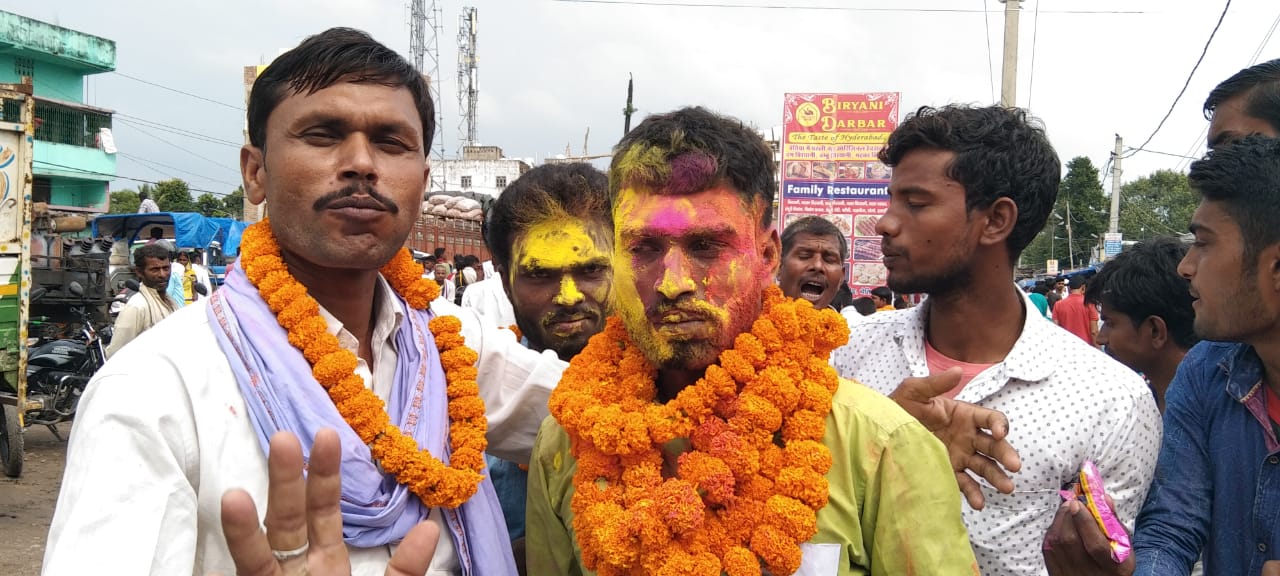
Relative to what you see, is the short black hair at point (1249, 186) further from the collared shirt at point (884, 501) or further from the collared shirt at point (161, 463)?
the collared shirt at point (161, 463)

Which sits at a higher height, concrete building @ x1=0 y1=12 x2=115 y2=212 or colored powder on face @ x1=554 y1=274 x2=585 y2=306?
concrete building @ x1=0 y1=12 x2=115 y2=212

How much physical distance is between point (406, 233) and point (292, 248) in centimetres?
27

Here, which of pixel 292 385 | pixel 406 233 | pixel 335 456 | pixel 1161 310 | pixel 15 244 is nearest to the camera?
pixel 335 456

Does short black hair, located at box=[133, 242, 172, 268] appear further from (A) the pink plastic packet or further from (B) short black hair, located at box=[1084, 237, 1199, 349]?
(A) the pink plastic packet

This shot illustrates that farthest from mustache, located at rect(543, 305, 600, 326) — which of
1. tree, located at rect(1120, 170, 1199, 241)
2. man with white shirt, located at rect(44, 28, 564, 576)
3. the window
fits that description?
tree, located at rect(1120, 170, 1199, 241)

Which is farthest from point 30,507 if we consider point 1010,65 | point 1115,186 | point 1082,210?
point 1082,210

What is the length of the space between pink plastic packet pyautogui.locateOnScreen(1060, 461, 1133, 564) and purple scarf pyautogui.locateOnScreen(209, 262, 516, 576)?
4.96ft

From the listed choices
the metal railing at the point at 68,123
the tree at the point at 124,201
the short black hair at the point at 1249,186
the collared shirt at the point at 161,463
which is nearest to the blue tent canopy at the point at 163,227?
the metal railing at the point at 68,123

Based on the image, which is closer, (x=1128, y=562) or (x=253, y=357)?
(x=253, y=357)

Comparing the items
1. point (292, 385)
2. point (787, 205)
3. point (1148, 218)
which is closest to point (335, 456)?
point (292, 385)

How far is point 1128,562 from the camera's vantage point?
2148mm

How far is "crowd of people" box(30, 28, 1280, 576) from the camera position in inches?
64.4

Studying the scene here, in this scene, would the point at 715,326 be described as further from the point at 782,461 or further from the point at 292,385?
the point at 292,385

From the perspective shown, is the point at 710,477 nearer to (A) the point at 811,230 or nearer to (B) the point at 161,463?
(B) the point at 161,463
